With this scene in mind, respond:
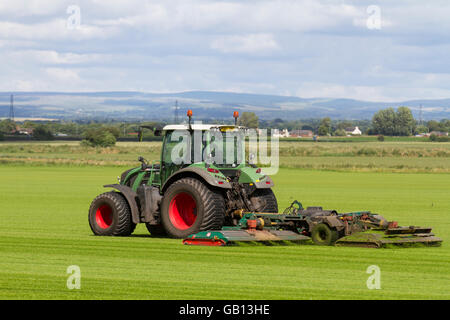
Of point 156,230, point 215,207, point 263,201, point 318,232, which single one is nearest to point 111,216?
point 156,230

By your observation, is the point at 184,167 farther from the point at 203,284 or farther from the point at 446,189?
the point at 446,189

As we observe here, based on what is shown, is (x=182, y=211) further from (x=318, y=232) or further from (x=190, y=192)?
(x=318, y=232)

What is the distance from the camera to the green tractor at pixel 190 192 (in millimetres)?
17422

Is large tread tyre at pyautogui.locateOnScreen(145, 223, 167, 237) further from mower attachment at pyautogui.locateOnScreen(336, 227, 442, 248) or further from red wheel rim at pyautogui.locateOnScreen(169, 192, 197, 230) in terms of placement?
mower attachment at pyautogui.locateOnScreen(336, 227, 442, 248)

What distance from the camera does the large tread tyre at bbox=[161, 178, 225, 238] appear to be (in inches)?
679

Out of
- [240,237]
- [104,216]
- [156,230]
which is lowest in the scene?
[156,230]

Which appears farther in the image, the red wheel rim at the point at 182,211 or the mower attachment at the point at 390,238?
the red wheel rim at the point at 182,211

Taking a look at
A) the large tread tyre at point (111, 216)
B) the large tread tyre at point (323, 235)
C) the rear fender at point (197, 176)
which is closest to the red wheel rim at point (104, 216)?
the large tread tyre at point (111, 216)

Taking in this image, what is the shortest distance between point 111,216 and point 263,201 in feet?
12.2

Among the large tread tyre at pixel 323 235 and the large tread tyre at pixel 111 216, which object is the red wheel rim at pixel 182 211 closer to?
the large tread tyre at pixel 111 216

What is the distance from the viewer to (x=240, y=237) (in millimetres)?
16547
